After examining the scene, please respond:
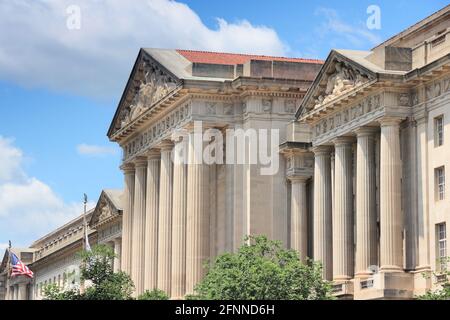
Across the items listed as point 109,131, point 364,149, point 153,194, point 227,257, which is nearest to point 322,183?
point 364,149

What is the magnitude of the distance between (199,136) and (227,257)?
21288 mm

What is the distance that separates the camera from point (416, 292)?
219ft

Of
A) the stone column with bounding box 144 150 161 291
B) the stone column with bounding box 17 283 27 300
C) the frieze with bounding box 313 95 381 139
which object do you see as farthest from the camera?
the stone column with bounding box 17 283 27 300

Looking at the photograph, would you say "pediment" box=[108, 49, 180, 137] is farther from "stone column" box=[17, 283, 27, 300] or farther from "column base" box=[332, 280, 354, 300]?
"stone column" box=[17, 283, 27, 300]

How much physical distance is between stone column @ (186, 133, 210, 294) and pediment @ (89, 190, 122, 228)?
3840cm

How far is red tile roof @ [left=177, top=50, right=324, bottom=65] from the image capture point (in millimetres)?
95812

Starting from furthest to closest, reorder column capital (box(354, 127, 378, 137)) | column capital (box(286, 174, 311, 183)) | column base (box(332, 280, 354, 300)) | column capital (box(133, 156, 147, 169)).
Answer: column capital (box(133, 156, 147, 169)) < column capital (box(286, 174, 311, 183)) < column base (box(332, 280, 354, 300)) < column capital (box(354, 127, 378, 137))

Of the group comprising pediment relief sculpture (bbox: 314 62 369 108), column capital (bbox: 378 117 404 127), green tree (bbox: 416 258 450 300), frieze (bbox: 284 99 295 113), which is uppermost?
frieze (bbox: 284 99 295 113)

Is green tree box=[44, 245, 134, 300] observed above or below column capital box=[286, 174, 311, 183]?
below

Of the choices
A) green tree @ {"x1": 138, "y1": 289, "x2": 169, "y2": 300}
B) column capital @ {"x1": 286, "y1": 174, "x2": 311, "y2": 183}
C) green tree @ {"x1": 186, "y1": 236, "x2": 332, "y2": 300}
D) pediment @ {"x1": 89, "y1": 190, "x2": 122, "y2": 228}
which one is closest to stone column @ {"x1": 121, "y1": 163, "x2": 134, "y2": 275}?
green tree @ {"x1": 138, "y1": 289, "x2": 169, "y2": 300}

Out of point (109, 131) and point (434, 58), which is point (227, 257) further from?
point (109, 131)

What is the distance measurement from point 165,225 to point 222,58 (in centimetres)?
1358

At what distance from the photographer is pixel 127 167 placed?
4215 inches

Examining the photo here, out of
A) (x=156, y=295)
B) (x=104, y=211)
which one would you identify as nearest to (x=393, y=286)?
(x=156, y=295)
